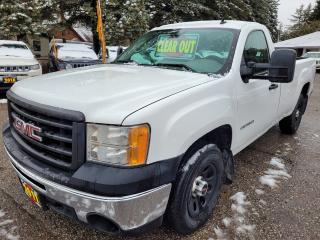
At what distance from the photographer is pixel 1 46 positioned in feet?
31.2

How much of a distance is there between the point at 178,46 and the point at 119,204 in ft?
Result: 6.33

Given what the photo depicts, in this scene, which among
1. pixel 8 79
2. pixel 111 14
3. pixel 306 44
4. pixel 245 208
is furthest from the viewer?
pixel 306 44

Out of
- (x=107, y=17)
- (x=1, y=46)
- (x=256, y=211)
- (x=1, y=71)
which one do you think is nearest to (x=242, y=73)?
(x=256, y=211)

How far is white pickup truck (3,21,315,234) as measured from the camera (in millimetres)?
1986

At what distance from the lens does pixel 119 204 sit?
6.42 ft

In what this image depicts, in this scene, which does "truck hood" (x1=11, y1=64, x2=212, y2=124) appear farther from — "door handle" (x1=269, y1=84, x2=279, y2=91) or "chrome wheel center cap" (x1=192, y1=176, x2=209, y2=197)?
"door handle" (x1=269, y1=84, x2=279, y2=91)

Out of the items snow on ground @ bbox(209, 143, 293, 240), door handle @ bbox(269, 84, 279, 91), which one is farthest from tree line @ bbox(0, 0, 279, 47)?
snow on ground @ bbox(209, 143, 293, 240)

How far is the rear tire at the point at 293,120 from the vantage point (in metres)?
5.27

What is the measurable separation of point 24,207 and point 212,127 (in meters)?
1.90

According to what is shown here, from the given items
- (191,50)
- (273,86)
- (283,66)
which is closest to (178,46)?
(191,50)

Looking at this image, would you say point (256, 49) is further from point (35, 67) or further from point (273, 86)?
point (35, 67)

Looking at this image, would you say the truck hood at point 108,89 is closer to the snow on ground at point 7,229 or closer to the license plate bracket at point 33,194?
the license plate bracket at point 33,194

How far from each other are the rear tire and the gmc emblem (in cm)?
414

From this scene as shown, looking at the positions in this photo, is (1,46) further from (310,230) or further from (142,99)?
(310,230)
